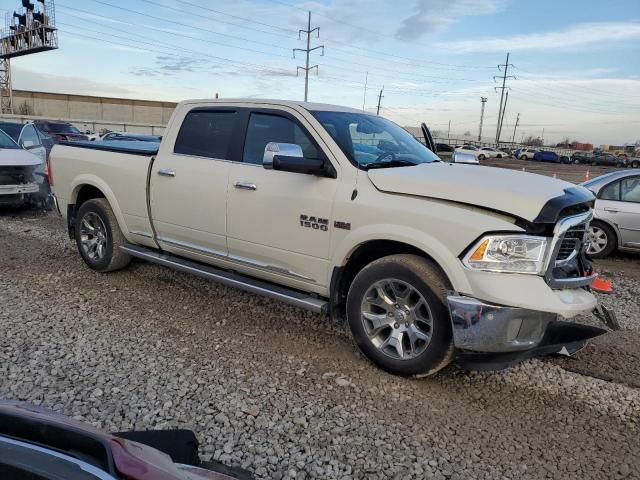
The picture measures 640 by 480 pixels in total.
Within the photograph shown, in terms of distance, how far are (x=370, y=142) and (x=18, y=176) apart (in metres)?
8.00

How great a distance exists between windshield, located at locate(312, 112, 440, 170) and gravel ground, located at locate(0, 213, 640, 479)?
5.21 ft

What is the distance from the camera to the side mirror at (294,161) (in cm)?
396

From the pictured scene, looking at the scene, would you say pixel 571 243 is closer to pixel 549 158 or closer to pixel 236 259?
pixel 236 259

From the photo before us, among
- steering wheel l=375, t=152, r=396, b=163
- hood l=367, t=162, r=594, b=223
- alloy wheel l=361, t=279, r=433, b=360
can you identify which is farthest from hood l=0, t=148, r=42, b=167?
alloy wheel l=361, t=279, r=433, b=360

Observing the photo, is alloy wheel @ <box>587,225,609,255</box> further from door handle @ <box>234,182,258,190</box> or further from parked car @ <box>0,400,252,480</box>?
parked car @ <box>0,400,252,480</box>

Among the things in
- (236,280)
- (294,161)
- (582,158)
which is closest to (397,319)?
(294,161)

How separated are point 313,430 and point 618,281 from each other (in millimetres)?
5521

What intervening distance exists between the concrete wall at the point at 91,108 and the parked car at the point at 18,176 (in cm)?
5484

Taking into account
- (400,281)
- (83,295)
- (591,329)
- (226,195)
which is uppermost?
(226,195)

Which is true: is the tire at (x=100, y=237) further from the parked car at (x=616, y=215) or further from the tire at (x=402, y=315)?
the parked car at (x=616, y=215)

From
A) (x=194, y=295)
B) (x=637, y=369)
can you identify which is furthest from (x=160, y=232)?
(x=637, y=369)

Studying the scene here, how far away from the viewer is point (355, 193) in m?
3.94

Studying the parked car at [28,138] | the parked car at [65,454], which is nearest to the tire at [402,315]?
the parked car at [65,454]

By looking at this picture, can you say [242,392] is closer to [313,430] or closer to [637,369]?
[313,430]
